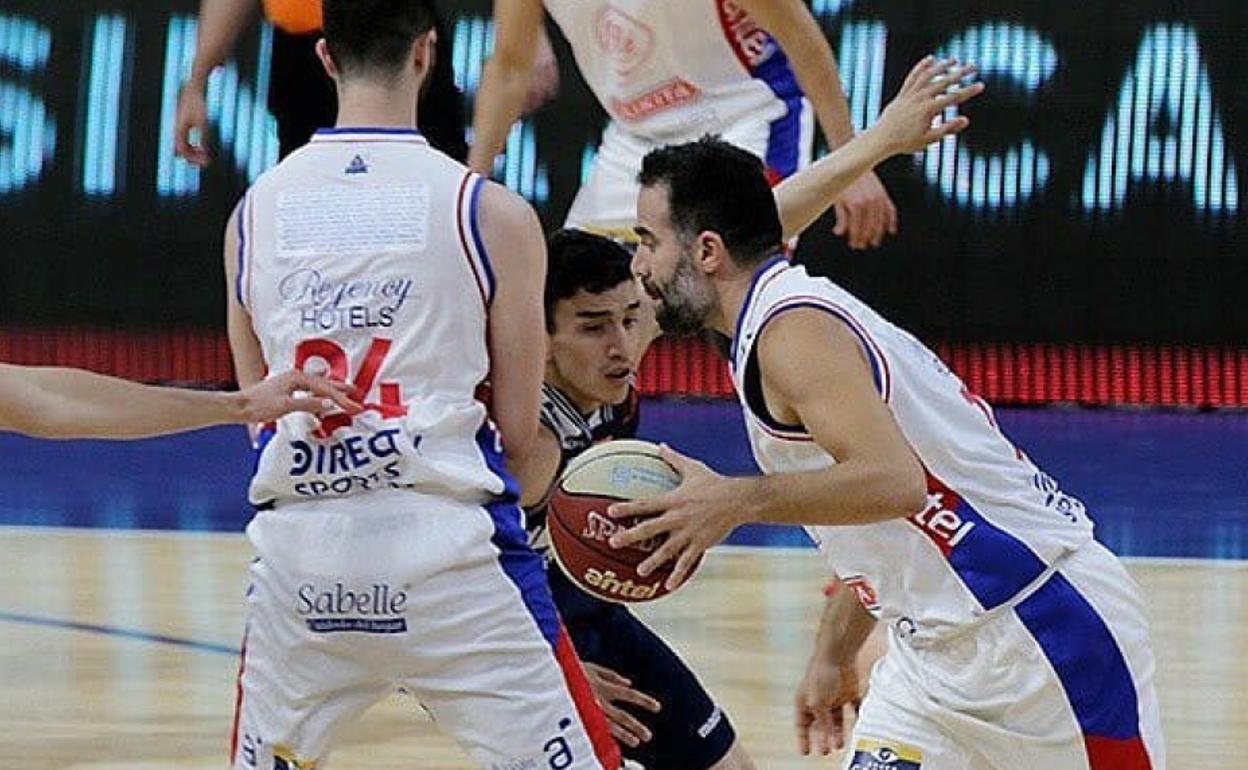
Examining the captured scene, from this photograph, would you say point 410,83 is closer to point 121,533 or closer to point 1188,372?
point 121,533

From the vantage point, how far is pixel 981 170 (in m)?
11.4

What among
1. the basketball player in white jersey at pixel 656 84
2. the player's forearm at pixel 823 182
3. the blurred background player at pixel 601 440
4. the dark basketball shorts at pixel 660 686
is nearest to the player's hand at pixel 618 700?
the blurred background player at pixel 601 440

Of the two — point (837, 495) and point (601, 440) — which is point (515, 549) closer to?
point (837, 495)

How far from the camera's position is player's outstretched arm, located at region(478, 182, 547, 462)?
13.1 feet

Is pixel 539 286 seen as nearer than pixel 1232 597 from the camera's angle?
Yes

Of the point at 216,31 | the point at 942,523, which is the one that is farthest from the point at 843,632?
the point at 216,31

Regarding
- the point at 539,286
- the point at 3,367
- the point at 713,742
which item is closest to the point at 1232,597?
the point at 713,742

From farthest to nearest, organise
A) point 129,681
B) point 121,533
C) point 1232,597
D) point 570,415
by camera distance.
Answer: point 121,533 < point 1232,597 < point 129,681 < point 570,415

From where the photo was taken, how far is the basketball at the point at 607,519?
13.6ft

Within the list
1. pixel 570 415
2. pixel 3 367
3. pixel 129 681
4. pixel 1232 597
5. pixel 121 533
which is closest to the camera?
pixel 3 367

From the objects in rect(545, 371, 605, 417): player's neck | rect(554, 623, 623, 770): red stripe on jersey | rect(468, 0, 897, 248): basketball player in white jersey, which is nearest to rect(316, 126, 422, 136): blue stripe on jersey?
rect(554, 623, 623, 770): red stripe on jersey

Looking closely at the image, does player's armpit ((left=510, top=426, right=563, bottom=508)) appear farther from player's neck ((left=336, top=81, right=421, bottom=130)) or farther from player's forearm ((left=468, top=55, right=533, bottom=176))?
player's forearm ((left=468, top=55, right=533, bottom=176))

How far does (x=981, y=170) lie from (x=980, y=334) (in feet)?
2.23

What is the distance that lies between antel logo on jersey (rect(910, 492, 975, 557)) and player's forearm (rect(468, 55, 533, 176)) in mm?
2623
